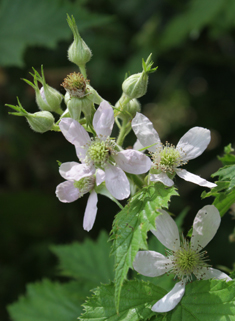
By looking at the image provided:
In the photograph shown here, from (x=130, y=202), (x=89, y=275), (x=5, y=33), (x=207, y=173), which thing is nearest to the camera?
(x=130, y=202)

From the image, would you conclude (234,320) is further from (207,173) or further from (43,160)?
(43,160)

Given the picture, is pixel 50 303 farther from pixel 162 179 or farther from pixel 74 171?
pixel 162 179

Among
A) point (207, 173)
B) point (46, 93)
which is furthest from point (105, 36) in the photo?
point (46, 93)

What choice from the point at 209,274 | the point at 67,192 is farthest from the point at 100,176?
the point at 209,274

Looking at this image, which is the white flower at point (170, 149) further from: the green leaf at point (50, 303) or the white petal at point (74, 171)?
the green leaf at point (50, 303)

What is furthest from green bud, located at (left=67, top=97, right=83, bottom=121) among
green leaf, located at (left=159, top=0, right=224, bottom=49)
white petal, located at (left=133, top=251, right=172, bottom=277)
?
green leaf, located at (left=159, top=0, right=224, bottom=49)

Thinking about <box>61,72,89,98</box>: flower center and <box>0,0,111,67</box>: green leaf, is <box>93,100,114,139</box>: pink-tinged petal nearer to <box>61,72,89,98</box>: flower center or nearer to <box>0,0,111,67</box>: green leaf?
<box>61,72,89,98</box>: flower center
